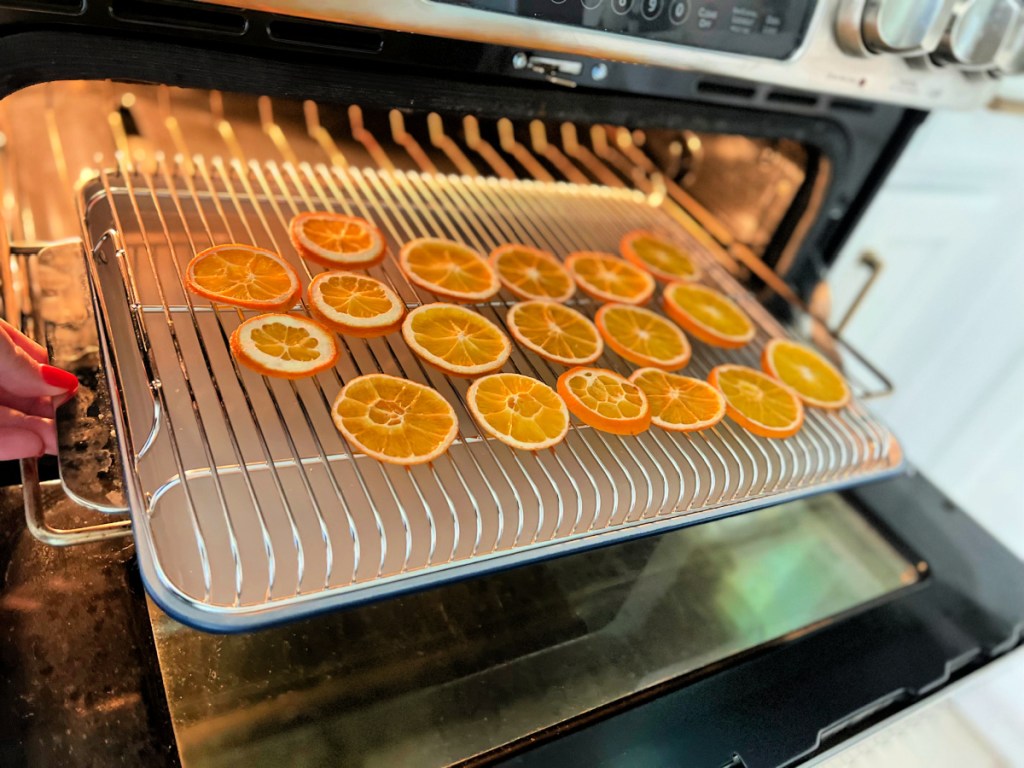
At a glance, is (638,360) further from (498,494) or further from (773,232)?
(773,232)

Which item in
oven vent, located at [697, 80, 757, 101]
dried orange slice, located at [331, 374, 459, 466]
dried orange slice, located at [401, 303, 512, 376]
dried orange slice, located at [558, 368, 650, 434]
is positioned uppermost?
oven vent, located at [697, 80, 757, 101]

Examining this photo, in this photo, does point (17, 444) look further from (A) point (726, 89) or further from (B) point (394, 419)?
(A) point (726, 89)

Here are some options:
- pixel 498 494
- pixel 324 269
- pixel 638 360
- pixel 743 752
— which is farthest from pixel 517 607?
pixel 324 269

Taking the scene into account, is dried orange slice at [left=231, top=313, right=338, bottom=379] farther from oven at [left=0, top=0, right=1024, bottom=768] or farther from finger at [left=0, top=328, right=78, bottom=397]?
finger at [left=0, top=328, right=78, bottom=397]

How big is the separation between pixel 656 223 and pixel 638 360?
43 cm

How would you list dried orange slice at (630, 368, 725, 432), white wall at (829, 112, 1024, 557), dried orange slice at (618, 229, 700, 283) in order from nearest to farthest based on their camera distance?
1. dried orange slice at (630, 368, 725, 432)
2. dried orange slice at (618, 229, 700, 283)
3. white wall at (829, 112, 1024, 557)

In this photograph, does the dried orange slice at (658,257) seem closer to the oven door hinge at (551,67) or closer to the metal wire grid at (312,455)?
the metal wire grid at (312,455)

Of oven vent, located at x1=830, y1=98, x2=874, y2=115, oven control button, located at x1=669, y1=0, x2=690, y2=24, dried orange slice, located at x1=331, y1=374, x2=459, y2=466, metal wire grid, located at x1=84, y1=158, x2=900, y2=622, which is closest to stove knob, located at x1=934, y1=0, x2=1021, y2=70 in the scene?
oven vent, located at x1=830, y1=98, x2=874, y2=115

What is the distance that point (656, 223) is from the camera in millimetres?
1371

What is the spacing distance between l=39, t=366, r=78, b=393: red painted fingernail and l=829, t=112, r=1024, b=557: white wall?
1243mm

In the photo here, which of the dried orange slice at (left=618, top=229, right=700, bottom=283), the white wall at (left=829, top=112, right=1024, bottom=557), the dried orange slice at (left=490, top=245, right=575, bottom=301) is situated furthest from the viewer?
the white wall at (left=829, top=112, right=1024, bottom=557)

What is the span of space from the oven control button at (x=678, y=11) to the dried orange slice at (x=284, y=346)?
0.53 m

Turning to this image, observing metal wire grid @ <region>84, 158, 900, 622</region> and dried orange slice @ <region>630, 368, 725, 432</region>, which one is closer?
metal wire grid @ <region>84, 158, 900, 622</region>

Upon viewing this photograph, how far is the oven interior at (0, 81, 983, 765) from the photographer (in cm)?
72
